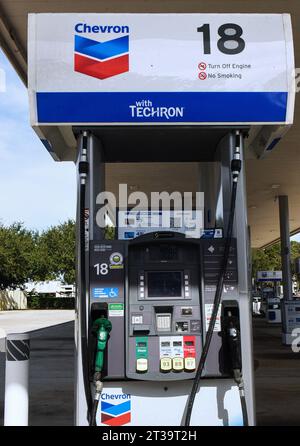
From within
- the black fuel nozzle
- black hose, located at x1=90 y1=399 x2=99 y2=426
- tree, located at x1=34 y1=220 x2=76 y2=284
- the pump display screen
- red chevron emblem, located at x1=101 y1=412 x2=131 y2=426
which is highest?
tree, located at x1=34 y1=220 x2=76 y2=284

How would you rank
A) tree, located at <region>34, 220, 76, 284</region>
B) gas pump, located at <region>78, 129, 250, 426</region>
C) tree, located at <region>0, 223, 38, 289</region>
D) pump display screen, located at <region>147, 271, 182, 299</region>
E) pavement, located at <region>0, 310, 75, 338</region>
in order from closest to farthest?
gas pump, located at <region>78, 129, 250, 426</region>
pump display screen, located at <region>147, 271, 182, 299</region>
pavement, located at <region>0, 310, 75, 338</region>
tree, located at <region>0, 223, 38, 289</region>
tree, located at <region>34, 220, 76, 284</region>

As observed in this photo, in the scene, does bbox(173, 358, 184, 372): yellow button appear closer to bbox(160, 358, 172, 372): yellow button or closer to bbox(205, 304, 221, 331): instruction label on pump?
bbox(160, 358, 172, 372): yellow button

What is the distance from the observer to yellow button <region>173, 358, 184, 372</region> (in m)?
3.91

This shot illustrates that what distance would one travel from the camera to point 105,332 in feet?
12.5

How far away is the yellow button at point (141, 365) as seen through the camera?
390 centimetres

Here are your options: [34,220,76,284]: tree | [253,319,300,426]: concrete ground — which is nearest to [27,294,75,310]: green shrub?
[34,220,76,284]: tree

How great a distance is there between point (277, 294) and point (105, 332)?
30807mm

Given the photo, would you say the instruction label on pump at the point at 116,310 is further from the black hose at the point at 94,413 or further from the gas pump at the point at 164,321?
the black hose at the point at 94,413

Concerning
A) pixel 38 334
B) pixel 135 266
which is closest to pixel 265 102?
pixel 135 266

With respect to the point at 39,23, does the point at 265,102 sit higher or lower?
lower

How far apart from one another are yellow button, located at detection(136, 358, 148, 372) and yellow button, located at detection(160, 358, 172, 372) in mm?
113

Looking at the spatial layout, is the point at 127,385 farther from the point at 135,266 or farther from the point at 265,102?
the point at 265,102
